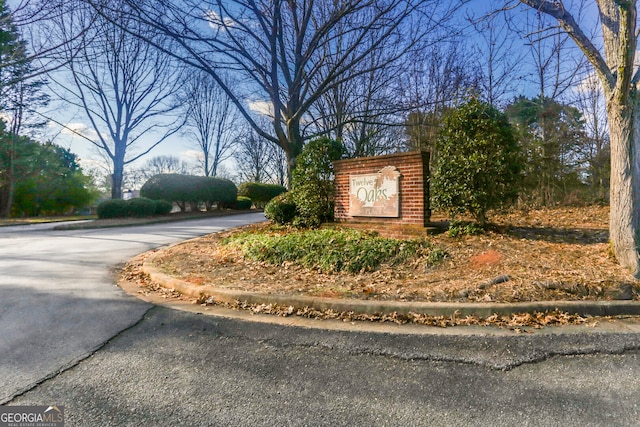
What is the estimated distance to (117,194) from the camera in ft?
78.1

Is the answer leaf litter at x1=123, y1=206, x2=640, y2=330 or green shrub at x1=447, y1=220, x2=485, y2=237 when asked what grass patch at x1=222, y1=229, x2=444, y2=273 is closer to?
leaf litter at x1=123, y1=206, x2=640, y2=330

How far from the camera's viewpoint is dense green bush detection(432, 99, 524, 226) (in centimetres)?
665

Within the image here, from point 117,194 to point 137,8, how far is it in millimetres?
18264

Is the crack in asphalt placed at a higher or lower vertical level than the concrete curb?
lower

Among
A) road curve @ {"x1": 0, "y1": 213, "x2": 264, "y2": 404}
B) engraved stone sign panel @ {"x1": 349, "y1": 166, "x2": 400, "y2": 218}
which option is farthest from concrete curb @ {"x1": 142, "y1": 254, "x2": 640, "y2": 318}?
engraved stone sign panel @ {"x1": 349, "y1": 166, "x2": 400, "y2": 218}

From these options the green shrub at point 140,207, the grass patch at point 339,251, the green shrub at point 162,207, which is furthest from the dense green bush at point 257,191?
the grass patch at point 339,251

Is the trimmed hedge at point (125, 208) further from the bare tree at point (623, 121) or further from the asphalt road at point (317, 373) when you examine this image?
the bare tree at point (623, 121)

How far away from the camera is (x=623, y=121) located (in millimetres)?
5027

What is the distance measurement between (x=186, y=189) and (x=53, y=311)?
61.9 ft

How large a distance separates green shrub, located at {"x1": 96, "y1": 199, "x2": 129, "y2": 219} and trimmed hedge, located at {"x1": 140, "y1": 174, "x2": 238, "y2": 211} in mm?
Result: 2934

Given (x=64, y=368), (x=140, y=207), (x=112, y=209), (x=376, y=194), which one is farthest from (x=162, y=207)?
(x=64, y=368)

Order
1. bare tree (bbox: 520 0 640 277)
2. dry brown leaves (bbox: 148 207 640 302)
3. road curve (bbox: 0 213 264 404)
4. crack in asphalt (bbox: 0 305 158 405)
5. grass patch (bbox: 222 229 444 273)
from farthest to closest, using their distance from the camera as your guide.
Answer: grass patch (bbox: 222 229 444 273) < bare tree (bbox: 520 0 640 277) < dry brown leaves (bbox: 148 207 640 302) < road curve (bbox: 0 213 264 404) < crack in asphalt (bbox: 0 305 158 405)

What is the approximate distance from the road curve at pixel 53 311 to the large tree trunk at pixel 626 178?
6.48 m

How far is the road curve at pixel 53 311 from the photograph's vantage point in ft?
9.23
